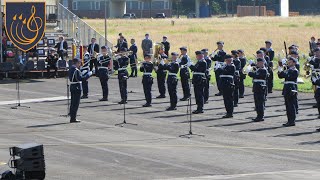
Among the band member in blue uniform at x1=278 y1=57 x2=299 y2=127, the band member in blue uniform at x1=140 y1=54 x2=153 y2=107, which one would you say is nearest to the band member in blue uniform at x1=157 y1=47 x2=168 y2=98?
the band member in blue uniform at x1=140 y1=54 x2=153 y2=107

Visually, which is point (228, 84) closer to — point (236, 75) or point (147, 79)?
point (236, 75)

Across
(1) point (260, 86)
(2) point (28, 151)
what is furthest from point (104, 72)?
(2) point (28, 151)

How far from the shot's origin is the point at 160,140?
23.8m

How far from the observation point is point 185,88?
1287 inches

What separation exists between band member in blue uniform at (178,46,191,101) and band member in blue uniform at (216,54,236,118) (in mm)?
2975

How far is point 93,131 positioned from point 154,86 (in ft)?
40.7

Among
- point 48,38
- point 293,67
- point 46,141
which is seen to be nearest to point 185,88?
point 293,67

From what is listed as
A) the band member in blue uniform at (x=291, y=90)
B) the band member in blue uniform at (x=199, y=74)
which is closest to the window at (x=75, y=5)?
the band member in blue uniform at (x=199, y=74)

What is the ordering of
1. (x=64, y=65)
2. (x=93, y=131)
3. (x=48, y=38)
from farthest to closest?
(x=48, y=38)
(x=64, y=65)
(x=93, y=131)

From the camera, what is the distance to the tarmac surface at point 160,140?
63.8ft

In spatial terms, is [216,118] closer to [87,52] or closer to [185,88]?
[185,88]

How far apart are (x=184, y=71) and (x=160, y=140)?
28.9 feet

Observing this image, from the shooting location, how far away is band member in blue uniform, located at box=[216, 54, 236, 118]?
28.5m

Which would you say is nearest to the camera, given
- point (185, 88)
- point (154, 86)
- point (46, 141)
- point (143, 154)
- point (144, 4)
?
point (143, 154)
